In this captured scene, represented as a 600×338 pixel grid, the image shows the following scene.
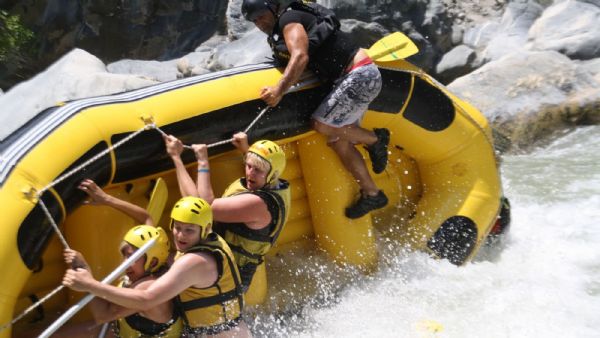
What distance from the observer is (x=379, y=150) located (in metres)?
4.01

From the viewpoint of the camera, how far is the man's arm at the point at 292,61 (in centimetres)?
347

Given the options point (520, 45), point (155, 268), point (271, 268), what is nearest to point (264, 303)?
point (271, 268)

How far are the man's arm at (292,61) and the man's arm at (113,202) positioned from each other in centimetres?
88

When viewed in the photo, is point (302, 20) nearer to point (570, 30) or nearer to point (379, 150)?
point (379, 150)

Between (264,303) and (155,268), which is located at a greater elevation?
(155,268)

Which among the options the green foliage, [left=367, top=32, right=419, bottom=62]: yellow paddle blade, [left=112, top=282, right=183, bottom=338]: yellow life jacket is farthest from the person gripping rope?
the green foliage

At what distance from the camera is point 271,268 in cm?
397

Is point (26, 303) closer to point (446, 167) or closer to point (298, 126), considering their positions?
point (298, 126)

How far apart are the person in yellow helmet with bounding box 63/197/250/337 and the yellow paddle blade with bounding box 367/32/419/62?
5.25ft

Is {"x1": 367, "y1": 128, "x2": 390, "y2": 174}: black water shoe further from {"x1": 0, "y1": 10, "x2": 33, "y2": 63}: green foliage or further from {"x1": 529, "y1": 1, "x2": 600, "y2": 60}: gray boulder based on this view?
{"x1": 0, "y1": 10, "x2": 33, "y2": 63}: green foliage

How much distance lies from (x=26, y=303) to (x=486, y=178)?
9.42ft

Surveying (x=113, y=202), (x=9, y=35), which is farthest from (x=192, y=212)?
(x=9, y=35)

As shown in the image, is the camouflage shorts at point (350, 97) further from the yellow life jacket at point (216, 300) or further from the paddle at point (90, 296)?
the paddle at point (90, 296)

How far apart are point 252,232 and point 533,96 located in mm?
4905
